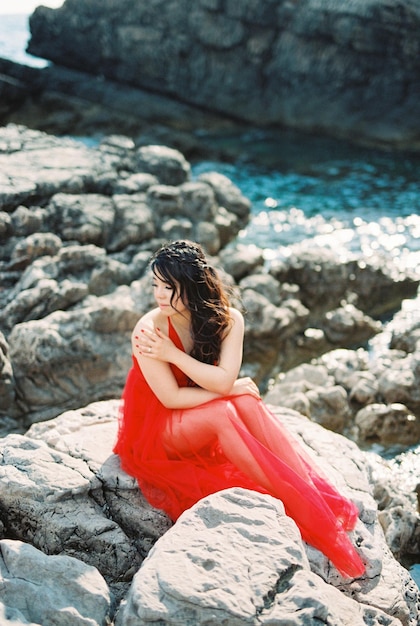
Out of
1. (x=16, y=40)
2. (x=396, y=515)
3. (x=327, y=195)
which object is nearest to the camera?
(x=396, y=515)

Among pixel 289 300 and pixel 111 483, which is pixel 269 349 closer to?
pixel 289 300

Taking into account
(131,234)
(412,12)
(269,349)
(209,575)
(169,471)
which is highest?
(412,12)

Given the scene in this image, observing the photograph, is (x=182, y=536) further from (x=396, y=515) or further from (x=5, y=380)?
(x=5, y=380)

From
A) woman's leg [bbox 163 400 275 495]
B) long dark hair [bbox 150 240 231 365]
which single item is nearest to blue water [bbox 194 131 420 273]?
long dark hair [bbox 150 240 231 365]

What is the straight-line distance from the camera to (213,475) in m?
4.75

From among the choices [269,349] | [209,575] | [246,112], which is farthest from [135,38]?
[209,575]

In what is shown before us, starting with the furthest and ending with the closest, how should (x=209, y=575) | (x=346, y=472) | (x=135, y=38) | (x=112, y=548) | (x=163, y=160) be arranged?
1. (x=135, y=38)
2. (x=163, y=160)
3. (x=346, y=472)
4. (x=112, y=548)
5. (x=209, y=575)

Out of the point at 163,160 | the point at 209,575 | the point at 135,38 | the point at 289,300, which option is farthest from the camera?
the point at 135,38

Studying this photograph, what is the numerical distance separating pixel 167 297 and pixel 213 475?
4.32 ft

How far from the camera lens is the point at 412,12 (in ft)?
69.4

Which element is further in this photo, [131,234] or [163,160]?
[163,160]

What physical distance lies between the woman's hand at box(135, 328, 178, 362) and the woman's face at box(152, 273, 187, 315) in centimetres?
19

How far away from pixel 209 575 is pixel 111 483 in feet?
5.15

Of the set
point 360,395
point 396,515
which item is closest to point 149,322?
point 396,515
